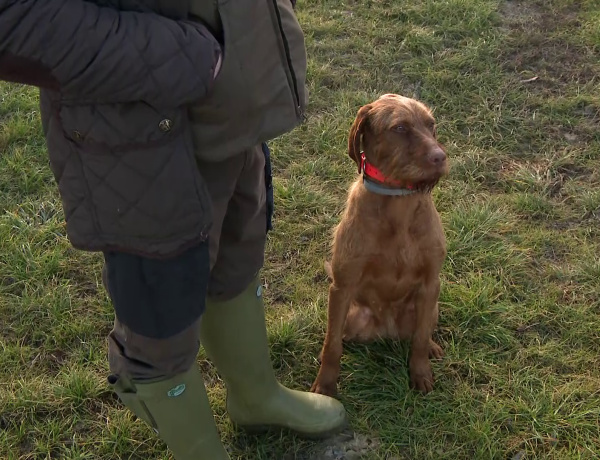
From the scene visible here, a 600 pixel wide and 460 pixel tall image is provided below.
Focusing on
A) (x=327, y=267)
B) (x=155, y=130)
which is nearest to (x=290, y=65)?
(x=155, y=130)

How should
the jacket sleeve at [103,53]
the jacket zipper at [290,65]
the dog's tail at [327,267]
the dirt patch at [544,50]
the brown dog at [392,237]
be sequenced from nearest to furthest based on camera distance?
the jacket sleeve at [103,53] < the jacket zipper at [290,65] < the brown dog at [392,237] < the dog's tail at [327,267] < the dirt patch at [544,50]

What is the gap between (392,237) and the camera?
263 cm

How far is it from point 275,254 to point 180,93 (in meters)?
2.15

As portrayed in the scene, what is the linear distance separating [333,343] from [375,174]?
27.8 inches

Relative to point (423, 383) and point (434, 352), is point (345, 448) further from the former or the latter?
point (434, 352)

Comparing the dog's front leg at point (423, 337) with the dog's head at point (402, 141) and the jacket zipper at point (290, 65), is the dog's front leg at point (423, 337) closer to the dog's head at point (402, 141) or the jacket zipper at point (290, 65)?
the dog's head at point (402, 141)

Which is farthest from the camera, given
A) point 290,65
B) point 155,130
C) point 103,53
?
point 290,65

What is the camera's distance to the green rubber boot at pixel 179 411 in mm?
2004

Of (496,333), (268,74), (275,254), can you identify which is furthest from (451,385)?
(268,74)

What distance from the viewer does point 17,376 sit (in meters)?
2.96

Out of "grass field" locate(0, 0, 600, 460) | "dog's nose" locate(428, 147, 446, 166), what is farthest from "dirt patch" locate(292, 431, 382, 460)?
"dog's nose" locate(428, 147, 446, 166)

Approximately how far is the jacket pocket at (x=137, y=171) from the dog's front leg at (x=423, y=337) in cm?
132

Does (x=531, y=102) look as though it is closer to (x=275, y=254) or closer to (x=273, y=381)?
(x=275, y=254)

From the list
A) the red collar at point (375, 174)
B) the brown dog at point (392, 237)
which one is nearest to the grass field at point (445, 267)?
the brown dog at point (392, 237)
